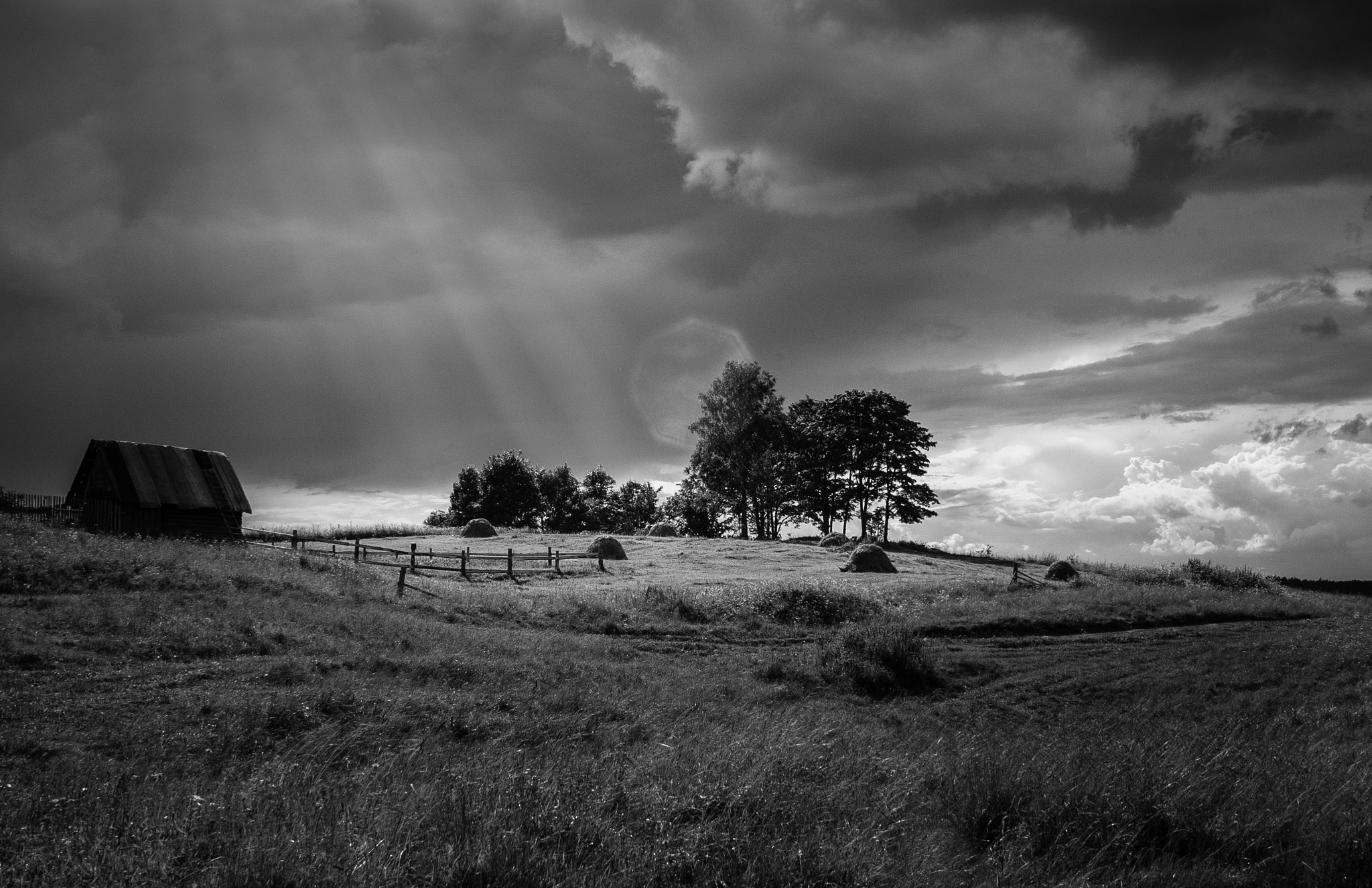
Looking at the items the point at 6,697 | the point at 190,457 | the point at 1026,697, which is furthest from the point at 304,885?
the point at 190,457

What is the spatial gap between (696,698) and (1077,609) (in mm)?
17267

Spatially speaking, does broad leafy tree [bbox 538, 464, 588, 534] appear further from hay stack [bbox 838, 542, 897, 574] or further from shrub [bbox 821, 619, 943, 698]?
shrub [bbox 821, 619, 943, 698]

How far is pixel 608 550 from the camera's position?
5000cm

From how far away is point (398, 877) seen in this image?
5855mm

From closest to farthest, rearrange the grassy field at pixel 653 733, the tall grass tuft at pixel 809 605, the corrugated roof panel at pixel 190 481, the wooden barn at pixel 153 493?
the grassy field at pixel 653 733, the tall grass tuft at pixel 809 605, the wooden barn at pixel 153 493, the corrugated roof panel at pixel 190 481

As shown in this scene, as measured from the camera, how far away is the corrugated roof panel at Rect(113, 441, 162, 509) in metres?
40.6

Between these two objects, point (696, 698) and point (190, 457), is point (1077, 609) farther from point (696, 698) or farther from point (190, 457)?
point (190, 457)

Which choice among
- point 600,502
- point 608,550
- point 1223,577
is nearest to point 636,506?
point 600,502

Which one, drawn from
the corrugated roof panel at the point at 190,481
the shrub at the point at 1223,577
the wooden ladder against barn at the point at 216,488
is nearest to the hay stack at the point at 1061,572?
the shrub at the point at 1223,577

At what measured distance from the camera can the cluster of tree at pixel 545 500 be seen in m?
95.6

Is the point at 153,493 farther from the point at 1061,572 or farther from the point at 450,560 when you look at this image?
the point at 1061,572

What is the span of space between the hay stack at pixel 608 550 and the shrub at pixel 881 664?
93.0ft

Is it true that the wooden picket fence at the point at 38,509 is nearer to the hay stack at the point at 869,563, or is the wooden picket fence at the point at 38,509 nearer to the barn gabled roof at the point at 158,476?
the barn gabled roof at the point at 158,476

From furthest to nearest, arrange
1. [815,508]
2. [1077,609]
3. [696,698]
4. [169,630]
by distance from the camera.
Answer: [815,508], [1077,609], [169,630], [696,698]
